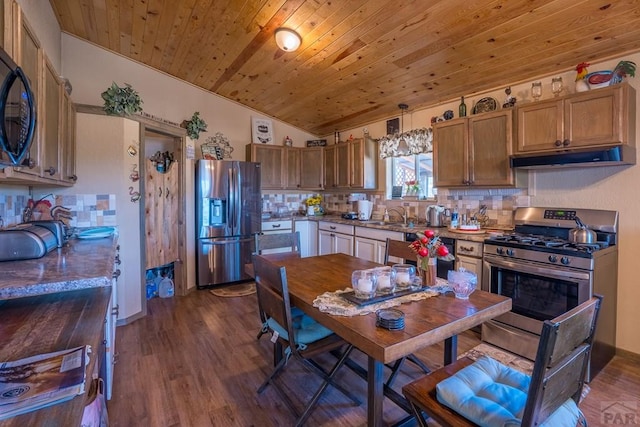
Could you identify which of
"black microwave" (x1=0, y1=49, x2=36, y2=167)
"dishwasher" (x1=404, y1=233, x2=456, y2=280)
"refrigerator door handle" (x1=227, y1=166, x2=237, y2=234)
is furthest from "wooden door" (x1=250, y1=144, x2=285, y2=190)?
"black microwave" (x1=0, y1=49, x2=36, y2=167)

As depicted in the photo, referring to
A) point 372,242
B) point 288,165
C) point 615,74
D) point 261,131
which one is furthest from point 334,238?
point 615,74

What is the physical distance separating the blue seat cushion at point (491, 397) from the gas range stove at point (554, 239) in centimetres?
132

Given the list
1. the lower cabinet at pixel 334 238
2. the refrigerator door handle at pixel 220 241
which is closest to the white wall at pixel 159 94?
the refrigerator door handle at pixel 220 241

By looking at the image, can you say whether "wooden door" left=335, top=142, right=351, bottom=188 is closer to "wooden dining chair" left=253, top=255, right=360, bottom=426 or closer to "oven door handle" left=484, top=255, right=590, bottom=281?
"oven door handle" left=484, top=255, right=590, bottom=281

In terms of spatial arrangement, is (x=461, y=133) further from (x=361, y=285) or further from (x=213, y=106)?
(x=213, y=106)

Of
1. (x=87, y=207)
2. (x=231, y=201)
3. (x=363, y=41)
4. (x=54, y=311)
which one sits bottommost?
(x=54, y=311)

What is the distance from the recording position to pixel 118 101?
2957 mm

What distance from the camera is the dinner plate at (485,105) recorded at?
10.3ft

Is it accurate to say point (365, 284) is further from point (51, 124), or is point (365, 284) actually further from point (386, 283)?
point (51, 124)

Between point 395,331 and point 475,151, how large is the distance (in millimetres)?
2492

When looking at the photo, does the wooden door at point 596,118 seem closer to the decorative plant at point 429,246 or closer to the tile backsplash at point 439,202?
the tile backsplash at point 439,202

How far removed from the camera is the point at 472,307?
1384 millimetres

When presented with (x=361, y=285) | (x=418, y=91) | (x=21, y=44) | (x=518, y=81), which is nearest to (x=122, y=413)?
(x=361, y=285)

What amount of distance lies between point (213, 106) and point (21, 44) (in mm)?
3544
